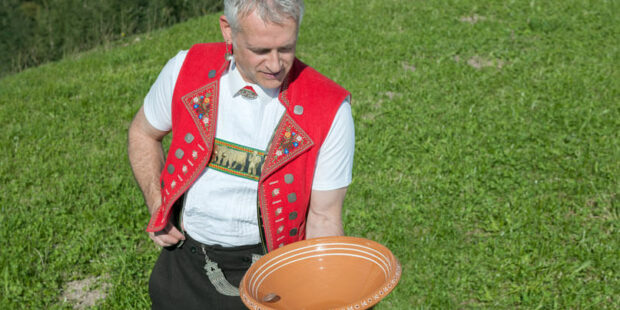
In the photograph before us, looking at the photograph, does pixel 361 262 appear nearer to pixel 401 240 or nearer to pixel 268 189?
pixel 268 189

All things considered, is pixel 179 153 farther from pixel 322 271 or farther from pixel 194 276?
pixel 322 271

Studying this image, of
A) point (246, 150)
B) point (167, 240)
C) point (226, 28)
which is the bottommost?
point (167, 240)

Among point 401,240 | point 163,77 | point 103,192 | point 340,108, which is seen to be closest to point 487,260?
point 401,240

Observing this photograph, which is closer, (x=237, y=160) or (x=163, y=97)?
(x=237, y=160)

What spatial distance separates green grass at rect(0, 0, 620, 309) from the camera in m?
4.57

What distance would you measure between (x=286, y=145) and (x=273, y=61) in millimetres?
407

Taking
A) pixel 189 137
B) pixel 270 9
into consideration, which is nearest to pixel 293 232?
pixel 189 137

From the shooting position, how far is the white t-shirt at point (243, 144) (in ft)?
8.39

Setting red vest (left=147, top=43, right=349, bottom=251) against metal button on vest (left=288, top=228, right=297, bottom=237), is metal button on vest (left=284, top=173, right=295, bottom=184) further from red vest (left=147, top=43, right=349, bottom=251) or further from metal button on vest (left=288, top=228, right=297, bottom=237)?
metal button on vest (left=288, top=228, right=297, bottom=237)

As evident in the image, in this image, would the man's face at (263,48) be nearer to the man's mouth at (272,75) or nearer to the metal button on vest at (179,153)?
the man's mouth at (272,75)

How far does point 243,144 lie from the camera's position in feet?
8.46

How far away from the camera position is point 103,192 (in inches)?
224

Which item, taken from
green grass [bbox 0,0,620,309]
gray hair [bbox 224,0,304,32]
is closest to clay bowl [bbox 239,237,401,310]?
gray hair [bbox 224,0,304,32]

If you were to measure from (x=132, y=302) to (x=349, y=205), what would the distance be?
7.53 feet
